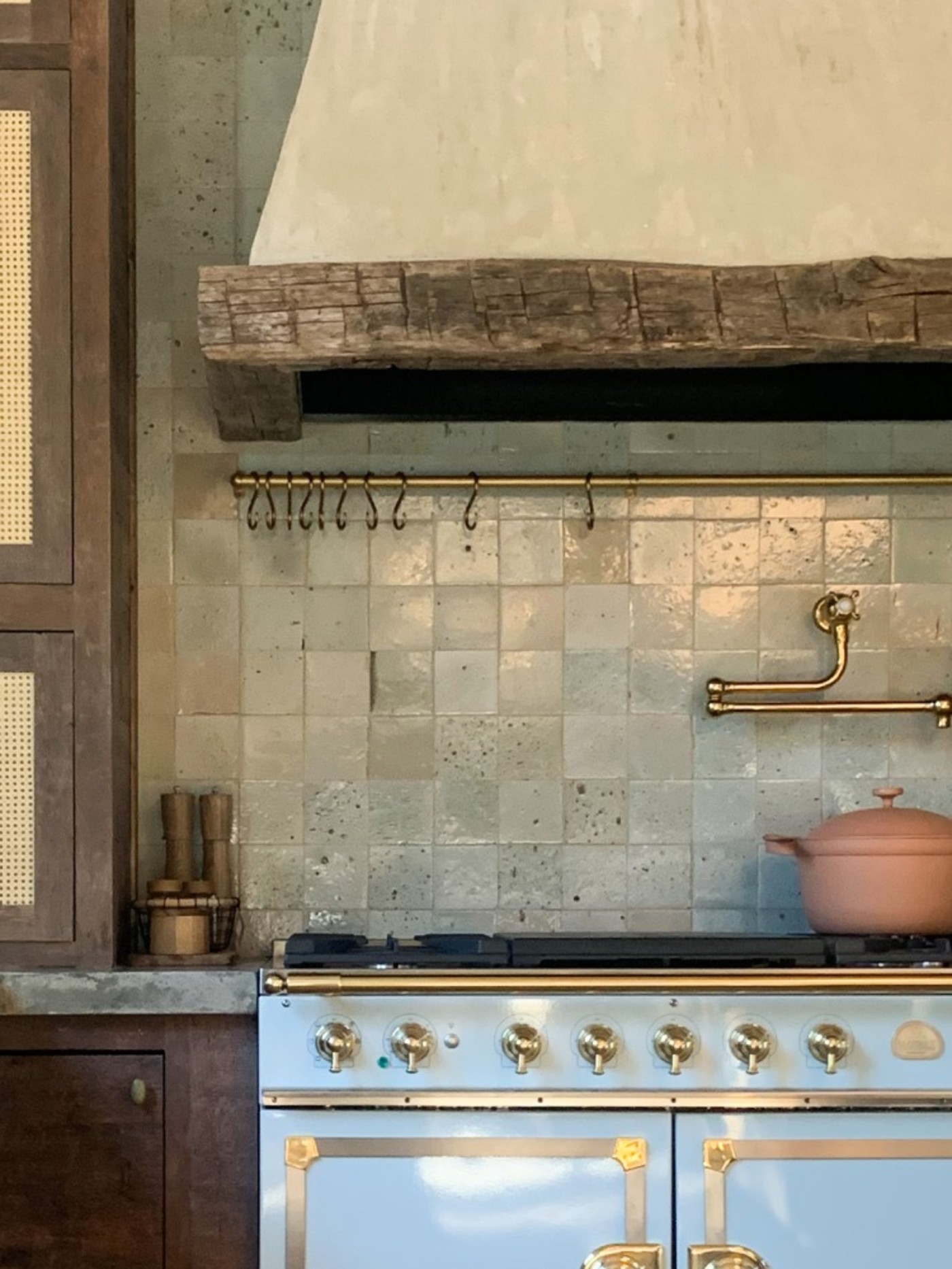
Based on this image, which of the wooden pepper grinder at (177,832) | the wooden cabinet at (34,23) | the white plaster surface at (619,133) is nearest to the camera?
the white plaster surface at (619,133)

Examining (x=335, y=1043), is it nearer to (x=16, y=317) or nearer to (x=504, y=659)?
(x=504, y=659)

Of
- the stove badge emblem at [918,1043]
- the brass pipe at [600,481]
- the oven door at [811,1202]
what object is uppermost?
the brass pipe at [600,481]

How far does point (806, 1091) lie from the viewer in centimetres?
238

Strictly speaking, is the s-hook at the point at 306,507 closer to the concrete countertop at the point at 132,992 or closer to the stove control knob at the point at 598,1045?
the concrete countertop at the point at 132,992

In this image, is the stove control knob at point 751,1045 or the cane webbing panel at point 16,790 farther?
the cane webbing panel at point 16,790

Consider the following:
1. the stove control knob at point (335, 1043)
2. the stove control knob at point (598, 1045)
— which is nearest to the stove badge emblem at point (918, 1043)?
the stove control knob at point (598, 1045)

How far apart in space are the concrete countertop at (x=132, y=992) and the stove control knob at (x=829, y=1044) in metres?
0.80

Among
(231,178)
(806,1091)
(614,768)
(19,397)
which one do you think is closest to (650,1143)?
(806,1091)

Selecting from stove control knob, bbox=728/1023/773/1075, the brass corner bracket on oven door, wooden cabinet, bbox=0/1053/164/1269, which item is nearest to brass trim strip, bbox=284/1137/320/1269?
wooden cabinet, bbox=0/1053/164/1269

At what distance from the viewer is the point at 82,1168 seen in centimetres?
246

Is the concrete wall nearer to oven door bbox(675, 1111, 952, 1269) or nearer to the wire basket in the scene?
the wire basket

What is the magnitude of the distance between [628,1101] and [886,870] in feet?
1.94

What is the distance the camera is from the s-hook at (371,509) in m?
3.05

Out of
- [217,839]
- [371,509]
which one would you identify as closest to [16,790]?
[217,839]
